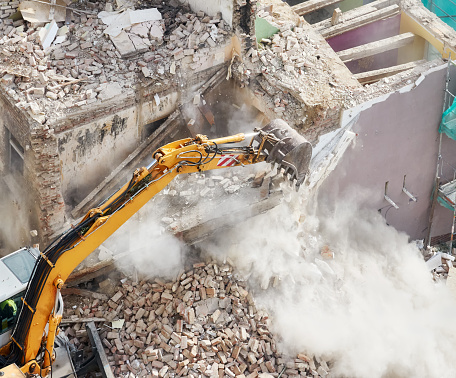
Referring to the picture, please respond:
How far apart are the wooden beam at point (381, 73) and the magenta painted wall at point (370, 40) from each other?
0.89 m

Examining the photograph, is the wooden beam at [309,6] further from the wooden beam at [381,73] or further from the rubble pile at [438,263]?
the rubble pile at [438,263]

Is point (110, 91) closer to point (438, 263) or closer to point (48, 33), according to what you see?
point (48, 33)

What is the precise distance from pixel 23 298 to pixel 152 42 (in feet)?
19.0

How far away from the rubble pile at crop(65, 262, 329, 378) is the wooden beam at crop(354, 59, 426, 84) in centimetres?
582

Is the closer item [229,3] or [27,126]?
[27,126]

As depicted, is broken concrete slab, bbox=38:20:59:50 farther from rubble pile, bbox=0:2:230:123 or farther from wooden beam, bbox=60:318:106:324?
wooden beam, bbox=60:318:106:324

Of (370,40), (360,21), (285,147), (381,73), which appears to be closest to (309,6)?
(360,21)

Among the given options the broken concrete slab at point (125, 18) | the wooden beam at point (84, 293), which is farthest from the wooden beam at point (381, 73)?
the wooden beam at point (84, 293)

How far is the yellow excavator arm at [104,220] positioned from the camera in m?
8.88

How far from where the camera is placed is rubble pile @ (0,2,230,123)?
1178 cm

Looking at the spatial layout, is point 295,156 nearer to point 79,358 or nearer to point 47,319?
point 47,319

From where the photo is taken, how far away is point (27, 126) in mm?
11242

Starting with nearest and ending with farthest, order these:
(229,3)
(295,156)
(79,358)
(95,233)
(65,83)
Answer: (95,233), (295,156), (79,358), (65,83), (229,3)

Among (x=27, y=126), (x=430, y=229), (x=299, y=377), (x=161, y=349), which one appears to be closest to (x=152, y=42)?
(x=27, y=126)
